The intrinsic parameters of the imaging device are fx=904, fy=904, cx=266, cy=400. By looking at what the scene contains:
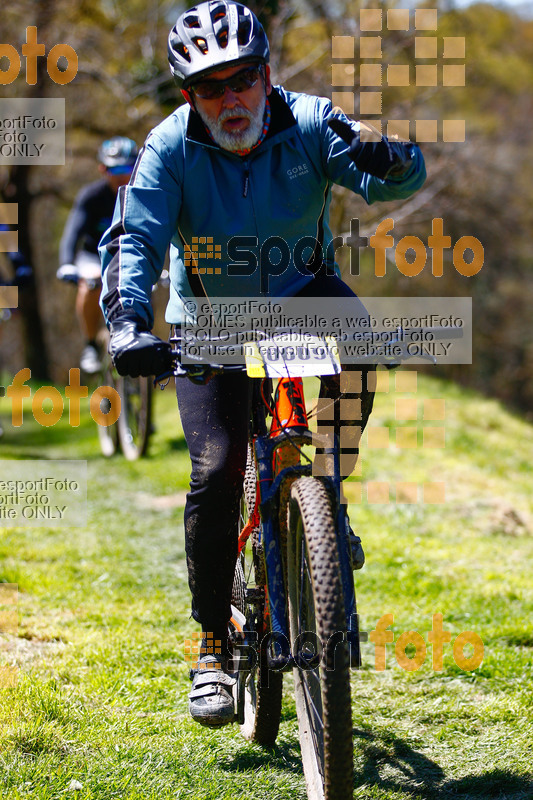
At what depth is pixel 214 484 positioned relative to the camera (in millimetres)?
2686

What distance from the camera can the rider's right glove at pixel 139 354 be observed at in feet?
7.34

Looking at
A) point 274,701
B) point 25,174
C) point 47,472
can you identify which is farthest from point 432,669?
point 25,174

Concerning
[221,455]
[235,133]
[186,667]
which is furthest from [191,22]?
[186,667]

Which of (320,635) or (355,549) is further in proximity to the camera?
(355,549)

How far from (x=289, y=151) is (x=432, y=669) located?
7.06 feet

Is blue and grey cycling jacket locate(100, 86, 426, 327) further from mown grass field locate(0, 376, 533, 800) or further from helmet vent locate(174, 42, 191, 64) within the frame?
mown grass field locate(0, 376, 533, 800)

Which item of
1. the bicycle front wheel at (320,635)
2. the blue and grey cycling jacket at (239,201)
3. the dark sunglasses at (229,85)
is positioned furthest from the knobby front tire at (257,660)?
the dark sunglasses at (229,85)

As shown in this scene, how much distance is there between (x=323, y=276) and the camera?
2906mm

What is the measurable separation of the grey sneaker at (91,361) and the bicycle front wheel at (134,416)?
0.25 m

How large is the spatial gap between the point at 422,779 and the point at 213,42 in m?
2.36

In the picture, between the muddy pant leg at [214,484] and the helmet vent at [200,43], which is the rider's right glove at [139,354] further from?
the helmet vent at [200,43]

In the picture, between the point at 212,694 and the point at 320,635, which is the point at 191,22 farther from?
the point at 212,694

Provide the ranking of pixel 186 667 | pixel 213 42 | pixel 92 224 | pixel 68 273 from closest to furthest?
1. pixel 213 42
2. pixel 186 667
3. pixel 68 273
4. pixel 92 224

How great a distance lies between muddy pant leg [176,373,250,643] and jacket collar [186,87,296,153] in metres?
0.73
